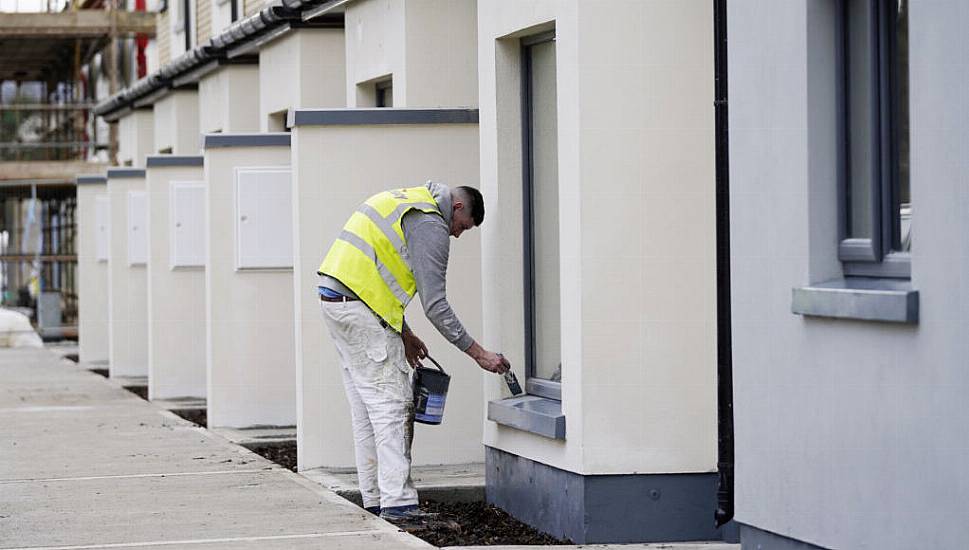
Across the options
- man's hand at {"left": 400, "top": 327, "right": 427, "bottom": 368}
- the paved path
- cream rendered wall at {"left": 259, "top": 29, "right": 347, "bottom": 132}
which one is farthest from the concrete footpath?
cream rendered wall at {"left": 259, "top": 29, "right": 347, "bottom": 132}

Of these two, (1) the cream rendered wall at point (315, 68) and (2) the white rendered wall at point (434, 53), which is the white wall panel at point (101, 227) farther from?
(2) the white rendered wall at point (434, 53)

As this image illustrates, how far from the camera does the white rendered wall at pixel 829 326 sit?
529 cm

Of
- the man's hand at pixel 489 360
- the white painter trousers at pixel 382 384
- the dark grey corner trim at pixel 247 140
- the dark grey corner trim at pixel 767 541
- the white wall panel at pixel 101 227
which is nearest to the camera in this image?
the dark grey corner trim at pixel 767 541

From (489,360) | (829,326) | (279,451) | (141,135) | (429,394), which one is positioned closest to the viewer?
(829,326)

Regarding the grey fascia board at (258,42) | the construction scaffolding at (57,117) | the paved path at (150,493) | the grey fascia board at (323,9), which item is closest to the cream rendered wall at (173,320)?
the grey fascia board at (258,42)

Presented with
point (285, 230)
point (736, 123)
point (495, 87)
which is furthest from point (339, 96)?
point (736, 123)

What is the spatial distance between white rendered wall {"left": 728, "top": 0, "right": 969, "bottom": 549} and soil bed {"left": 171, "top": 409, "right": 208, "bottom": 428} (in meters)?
8.55

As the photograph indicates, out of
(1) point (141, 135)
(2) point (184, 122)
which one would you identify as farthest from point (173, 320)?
(1) point (141, 135)

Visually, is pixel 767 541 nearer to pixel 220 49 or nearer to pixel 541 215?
pixel 541 215

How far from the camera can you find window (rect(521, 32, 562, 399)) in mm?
8734

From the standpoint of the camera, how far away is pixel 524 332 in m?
8.98

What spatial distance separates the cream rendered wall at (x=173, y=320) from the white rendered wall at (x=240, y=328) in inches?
105

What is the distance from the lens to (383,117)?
34.1 feet

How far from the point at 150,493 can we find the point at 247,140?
4.46 metres
